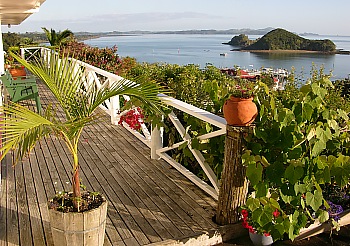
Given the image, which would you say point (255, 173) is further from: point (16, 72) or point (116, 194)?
point (16, 72)

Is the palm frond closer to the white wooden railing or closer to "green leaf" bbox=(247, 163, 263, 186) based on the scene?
the white wooden railing

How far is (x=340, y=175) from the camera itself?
99.0 inches

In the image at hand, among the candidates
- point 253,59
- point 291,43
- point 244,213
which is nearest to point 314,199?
point 244,213

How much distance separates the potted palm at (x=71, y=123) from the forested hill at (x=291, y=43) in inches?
829

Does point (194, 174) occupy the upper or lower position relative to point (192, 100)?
lower

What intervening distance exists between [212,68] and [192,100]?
272 cm

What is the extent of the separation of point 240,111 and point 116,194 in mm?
1578

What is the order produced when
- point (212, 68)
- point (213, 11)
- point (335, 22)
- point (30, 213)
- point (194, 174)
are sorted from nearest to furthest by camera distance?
point (30, 213) → point (194, 174) → point (212, 68) → point (335, 22) → point (213, 11)

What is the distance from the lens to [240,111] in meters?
2.69

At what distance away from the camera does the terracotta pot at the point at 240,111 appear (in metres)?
2.68

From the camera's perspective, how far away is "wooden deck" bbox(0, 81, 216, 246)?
2924 mm

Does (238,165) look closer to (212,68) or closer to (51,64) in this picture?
(51,64)

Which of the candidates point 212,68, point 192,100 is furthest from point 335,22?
point 192,100

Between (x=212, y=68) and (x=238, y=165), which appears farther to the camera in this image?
(x=212, y=68)
